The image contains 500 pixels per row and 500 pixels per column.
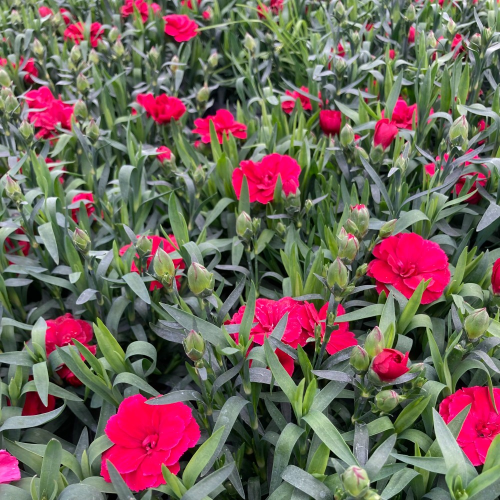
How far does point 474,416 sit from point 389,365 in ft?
0.73

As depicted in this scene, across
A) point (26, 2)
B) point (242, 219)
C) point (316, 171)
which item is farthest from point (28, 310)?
point (26, 2)

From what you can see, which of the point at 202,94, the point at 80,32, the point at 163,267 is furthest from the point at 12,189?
the point at 80,32

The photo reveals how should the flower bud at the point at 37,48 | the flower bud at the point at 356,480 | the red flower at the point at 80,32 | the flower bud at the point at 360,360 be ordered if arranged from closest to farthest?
1. the flower bud at the point at 356,480
2. the flower bud at the point at 360,360
3. the flower bud at the point at 37,48
4. the red flower at the point at 80,32

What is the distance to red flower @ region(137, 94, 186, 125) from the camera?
154 centimetres

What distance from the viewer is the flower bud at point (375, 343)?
30.0 inches

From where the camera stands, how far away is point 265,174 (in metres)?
1.23

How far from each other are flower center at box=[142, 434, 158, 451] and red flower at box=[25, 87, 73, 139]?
44.6 inches

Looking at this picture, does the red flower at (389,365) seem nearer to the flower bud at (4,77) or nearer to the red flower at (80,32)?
the flower bud at (4,77)

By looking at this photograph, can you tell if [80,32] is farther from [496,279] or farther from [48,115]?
[496,279]

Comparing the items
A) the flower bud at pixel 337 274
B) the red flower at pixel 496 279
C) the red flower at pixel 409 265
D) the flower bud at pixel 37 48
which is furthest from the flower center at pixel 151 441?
the flower bud at pixel 37 48

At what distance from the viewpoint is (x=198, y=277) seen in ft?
2.79

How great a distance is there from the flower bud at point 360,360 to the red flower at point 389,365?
0.02 m

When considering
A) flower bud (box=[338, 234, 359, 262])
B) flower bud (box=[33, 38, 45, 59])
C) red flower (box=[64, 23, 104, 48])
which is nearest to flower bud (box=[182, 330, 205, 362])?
flower bud (box=[338, 234, 359, 262])

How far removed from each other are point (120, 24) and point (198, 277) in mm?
1683
